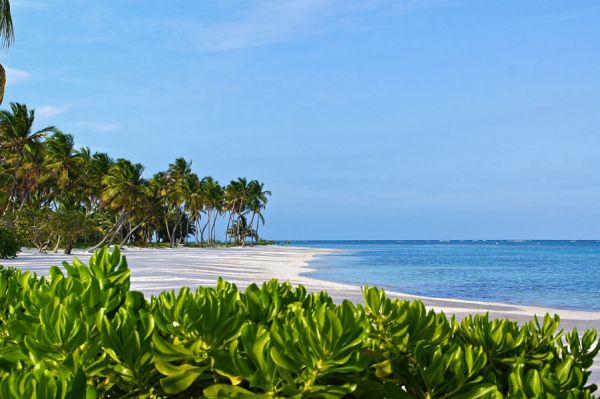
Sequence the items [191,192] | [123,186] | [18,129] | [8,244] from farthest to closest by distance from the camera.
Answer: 1. [191,192]
2. [123,186]
3. [18,129]
4. [8,244]

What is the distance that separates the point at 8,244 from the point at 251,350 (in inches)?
1407

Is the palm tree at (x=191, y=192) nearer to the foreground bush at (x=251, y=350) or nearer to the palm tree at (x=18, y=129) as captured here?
the palm tree at (x=18, y=129)

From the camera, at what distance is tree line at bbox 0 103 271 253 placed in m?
43.6

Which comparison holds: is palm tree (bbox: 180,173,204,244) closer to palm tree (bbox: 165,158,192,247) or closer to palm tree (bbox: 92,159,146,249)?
palm tree (bbox: 165,158,192,247)

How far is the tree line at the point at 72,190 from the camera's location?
43.6 m

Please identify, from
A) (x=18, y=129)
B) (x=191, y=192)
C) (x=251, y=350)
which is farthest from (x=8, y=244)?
(x=191, y=192)

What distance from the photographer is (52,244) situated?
167ft

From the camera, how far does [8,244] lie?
33000 mm

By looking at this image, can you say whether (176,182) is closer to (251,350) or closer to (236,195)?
(236,195)

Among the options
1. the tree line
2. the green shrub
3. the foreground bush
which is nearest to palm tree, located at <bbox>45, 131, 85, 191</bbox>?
the tree line

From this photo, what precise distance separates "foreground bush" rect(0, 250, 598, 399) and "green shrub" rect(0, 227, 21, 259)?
34.5 meters

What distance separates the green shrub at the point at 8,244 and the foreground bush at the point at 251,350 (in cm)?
3445

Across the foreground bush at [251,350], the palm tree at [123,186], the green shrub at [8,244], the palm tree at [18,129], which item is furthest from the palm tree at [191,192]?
the foreground bush at [251,350]

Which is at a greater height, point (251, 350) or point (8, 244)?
point (251, 350)
